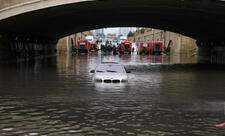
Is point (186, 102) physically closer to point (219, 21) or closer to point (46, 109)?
point (46, 109)

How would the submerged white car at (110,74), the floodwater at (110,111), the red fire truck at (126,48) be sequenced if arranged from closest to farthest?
the floodwater at (110,111) < the submerged white car at (110,74) < the red fire truck at (126,48)

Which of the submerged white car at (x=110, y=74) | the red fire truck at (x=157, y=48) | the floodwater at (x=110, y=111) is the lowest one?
the floodwater at (x=110, y=111)

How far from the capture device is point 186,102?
13641mm

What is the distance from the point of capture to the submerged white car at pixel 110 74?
803 inches

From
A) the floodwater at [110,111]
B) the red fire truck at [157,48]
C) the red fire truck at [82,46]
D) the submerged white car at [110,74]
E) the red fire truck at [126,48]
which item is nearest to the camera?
the floodwater at [110,111]

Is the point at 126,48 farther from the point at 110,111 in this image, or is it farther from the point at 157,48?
the point at 110,111

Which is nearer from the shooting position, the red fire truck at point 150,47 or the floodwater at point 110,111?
the floodwater at point 110,111

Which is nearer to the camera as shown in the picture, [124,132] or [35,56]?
[124,132]

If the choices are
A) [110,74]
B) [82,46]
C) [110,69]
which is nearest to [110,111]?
[110,74]

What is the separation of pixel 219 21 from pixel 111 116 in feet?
108

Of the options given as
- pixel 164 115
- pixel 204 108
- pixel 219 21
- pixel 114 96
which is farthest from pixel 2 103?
pixel 219 21

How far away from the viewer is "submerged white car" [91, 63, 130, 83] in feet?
66.9

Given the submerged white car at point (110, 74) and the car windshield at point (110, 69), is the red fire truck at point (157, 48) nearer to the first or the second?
the car windshield at point (110, 69)

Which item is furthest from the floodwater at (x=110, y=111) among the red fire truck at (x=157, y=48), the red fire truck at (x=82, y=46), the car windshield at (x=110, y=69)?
the red fire truck at (x=82, y=46)
